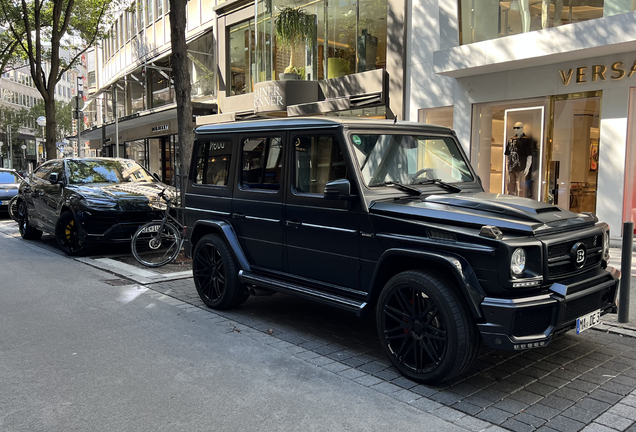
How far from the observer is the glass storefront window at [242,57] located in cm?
2070

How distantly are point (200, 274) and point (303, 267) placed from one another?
5.78ft

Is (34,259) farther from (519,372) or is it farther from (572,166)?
(572,166)

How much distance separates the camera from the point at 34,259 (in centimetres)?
973

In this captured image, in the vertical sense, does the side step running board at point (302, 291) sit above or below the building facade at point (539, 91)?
below

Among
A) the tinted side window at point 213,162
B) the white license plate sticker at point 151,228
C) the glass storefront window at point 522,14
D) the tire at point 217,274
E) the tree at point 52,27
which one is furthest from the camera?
the tree at point 52,27

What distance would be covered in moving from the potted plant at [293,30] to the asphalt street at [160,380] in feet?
40.6

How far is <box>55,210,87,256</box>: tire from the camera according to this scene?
32.3ft

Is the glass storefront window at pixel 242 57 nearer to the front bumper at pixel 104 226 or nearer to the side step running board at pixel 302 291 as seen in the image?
the front bumper at pixel 104 226

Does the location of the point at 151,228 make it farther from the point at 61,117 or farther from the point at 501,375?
the point at 61,117

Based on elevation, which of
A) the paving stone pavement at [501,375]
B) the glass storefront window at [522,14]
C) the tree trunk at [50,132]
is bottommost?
the paving stone pavement at [501,375]

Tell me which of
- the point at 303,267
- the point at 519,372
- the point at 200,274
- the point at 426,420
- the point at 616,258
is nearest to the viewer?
the point at 426,420

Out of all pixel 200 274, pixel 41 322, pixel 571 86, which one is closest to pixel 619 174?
pixel 571 86

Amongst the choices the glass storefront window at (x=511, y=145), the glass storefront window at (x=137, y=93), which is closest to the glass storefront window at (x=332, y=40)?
the glass storefront window at (x=511, y=145)

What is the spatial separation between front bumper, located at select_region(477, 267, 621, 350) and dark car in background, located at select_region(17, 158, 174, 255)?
24.6ft
